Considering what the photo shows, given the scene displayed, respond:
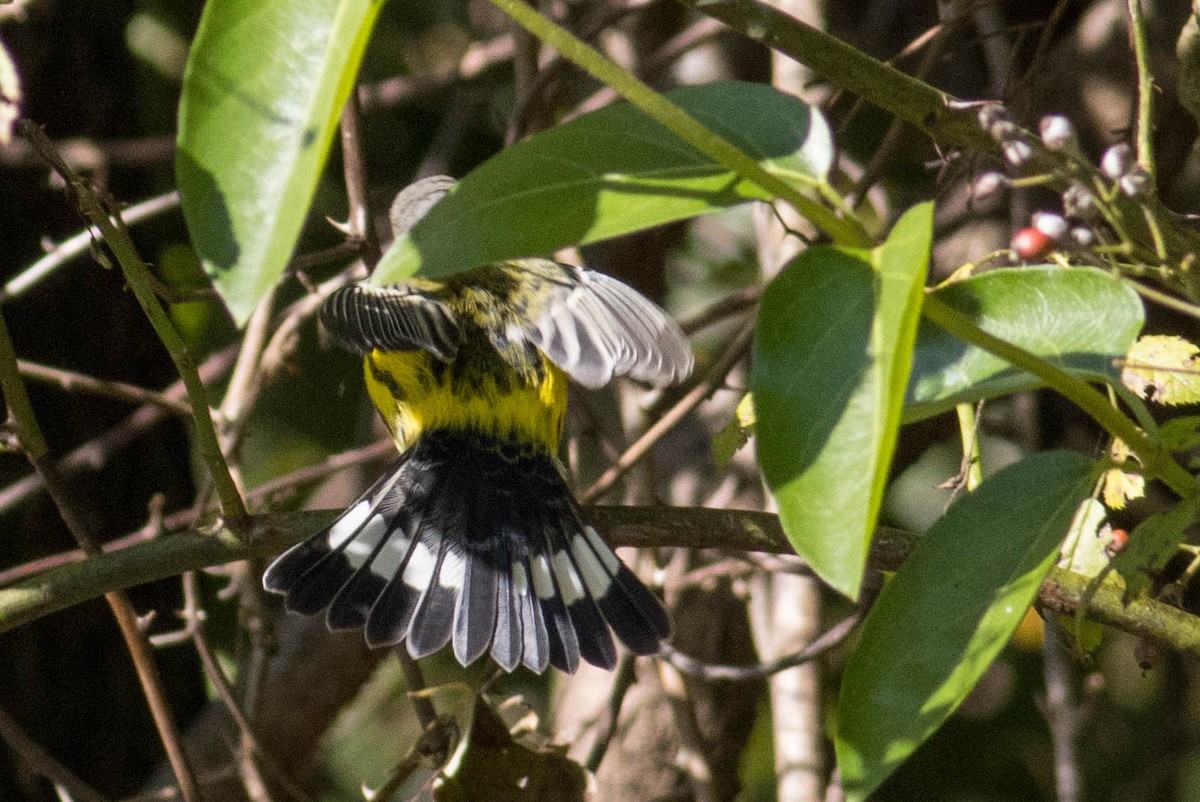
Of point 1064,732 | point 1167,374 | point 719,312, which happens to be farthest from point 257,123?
point 719,312

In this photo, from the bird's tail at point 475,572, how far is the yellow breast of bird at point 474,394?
0.09 m

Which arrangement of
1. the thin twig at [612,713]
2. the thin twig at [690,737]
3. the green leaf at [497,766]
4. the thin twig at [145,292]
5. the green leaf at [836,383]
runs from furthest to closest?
the thin twig at [690,737] < the thin twig at [612,713] < the green leaf at [497,766] < the thin twig at [145,292] < the green leaf at [836,383]

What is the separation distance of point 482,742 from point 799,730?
899 millimetres

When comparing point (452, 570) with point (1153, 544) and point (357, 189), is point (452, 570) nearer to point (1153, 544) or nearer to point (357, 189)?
point (357, 189)

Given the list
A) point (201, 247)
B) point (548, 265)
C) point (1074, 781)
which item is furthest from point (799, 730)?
point (201, 247)

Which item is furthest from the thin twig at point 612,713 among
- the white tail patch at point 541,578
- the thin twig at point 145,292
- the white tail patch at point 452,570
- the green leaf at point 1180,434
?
the green leaf at point 1180,434

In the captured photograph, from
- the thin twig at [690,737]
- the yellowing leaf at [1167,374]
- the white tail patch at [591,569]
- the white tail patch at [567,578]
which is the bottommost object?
the thin twig at [690,737]

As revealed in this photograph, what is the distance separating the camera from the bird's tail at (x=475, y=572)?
2.43m

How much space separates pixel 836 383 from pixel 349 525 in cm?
155

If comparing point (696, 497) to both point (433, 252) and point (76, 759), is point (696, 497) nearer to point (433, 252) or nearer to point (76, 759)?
point (76, 759)

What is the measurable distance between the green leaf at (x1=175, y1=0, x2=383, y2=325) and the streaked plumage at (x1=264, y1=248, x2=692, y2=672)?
3.58 feet

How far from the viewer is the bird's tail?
7.97 feet

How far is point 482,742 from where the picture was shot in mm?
2480

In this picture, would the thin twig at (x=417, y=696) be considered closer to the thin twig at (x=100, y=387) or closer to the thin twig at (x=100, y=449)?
the thin twig at (x=100, y=387)
